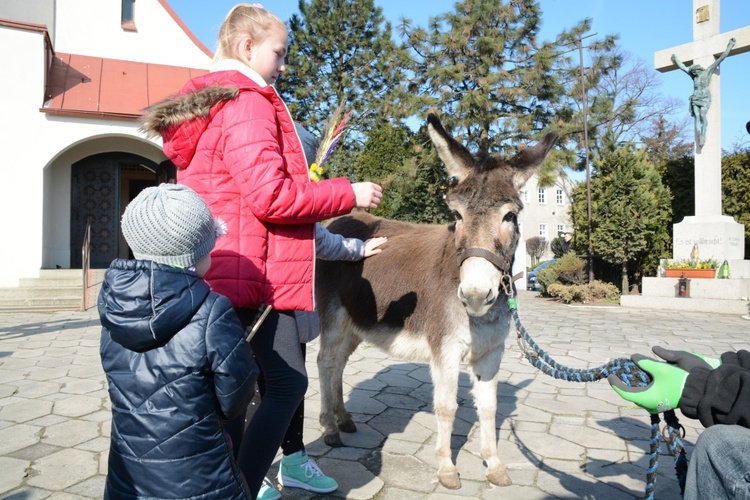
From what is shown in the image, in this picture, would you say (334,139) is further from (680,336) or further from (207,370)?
(680,336)

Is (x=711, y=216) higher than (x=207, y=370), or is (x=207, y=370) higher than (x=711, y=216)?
(x=711, y=216)

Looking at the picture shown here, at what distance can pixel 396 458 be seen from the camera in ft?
11.2

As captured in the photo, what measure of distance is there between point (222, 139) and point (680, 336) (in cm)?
887

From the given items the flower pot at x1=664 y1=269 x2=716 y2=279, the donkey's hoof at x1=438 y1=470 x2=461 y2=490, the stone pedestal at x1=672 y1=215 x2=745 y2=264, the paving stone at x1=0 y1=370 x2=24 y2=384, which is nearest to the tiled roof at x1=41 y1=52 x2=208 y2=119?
the paving stone at x1=0 y1=370 x2=24 y2=384

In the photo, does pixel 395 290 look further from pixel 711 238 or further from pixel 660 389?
pixel 711 238

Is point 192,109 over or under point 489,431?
over

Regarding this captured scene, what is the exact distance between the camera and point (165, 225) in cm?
165

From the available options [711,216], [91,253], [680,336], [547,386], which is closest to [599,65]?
[711,216]

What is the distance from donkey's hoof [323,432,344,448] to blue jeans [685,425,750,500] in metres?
2.54

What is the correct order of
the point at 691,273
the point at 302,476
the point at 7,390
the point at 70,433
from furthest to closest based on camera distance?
1. the point at 691,273
2. the point at 7,390
3. the point at 70,433
4. the point at 302,476

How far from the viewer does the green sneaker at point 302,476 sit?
110 inches

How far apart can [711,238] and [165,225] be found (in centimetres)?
1561

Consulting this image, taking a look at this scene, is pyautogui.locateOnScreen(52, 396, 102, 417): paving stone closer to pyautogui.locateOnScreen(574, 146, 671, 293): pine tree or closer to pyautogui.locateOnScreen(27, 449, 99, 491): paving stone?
pyautogui.locateOnScreen(27, 449, 99, 491): paving stone

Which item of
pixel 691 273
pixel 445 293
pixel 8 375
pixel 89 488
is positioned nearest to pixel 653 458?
pixel 445 293
